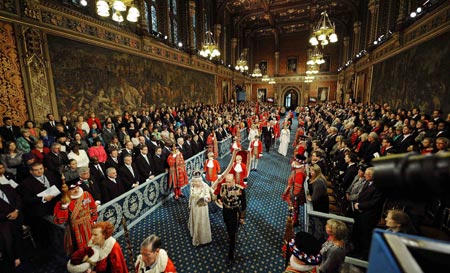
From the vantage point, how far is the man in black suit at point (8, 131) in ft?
19.8

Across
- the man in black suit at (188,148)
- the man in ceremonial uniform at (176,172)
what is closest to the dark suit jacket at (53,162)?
the man in ceremonial uniform at (176,172)

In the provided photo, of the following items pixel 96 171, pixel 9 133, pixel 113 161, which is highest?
pixel 9 133

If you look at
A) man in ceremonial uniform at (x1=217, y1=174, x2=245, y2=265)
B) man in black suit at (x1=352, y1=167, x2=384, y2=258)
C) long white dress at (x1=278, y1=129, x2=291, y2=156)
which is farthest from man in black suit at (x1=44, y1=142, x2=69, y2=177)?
long white dress at (x1=278, y1=129, x2=291, y2=156)

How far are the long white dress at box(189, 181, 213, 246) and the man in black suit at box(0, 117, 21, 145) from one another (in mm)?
6016

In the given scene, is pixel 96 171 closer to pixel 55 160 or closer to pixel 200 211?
pixel 55 160

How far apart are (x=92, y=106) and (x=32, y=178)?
5.86 metres

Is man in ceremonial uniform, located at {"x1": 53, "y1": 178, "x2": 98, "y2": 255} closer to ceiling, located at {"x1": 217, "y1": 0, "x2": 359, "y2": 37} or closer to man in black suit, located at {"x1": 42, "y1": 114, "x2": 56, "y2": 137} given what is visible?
man in black suit, located at {"x1": 42, "y1": 114, "x2": 56, "y2": 137}

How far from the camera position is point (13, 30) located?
253 inches

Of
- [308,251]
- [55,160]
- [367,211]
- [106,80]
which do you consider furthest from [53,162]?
[367,211]

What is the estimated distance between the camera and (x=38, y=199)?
3916mm

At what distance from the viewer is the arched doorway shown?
3294 cm

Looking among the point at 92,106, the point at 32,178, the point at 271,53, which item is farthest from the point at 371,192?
the point at 271,53

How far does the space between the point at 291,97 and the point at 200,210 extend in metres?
32.7

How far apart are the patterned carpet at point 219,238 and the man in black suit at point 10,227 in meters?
0.49
